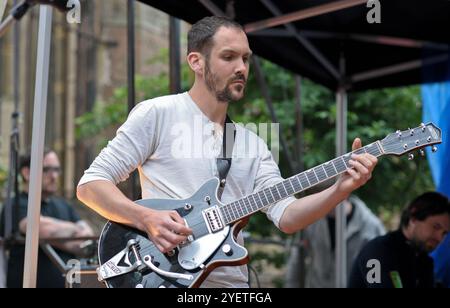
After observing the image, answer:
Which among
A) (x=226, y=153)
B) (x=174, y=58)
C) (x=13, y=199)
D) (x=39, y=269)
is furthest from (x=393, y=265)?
(x=13, y=199)

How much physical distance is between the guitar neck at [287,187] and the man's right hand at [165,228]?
0.20m

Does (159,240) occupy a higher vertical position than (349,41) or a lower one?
lower

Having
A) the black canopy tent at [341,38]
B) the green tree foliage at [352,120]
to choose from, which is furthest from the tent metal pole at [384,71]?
the green tree foliage at [352,120]

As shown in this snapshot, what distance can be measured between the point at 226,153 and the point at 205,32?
19.0 inches

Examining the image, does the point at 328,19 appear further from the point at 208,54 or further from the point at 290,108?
the point at 290,108

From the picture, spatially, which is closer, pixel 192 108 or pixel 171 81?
pixel 192 108

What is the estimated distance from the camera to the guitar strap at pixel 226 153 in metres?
3.63

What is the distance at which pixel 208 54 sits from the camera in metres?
3.71

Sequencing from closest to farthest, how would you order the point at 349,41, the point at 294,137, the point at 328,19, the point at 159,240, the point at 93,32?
1. the point at 159,240
2. the point at 328,19
3. the point at 349,41
4. the point at 294,137
5. the point at 93,32

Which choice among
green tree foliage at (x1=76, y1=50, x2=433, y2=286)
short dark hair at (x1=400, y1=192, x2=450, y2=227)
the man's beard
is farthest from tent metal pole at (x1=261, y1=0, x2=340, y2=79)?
green tree foliage at (x1=76, y1=50, x2=433, y2=286)

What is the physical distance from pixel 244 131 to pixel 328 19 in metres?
2.52

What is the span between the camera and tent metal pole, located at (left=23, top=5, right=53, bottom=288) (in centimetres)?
391
